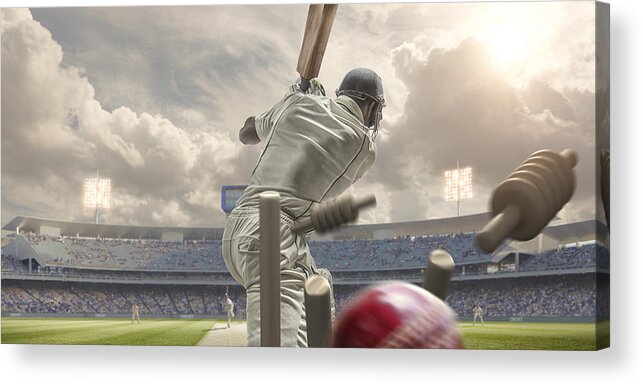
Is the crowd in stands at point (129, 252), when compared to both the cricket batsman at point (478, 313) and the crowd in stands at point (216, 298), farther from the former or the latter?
the cricket batsman at point (478, 313)

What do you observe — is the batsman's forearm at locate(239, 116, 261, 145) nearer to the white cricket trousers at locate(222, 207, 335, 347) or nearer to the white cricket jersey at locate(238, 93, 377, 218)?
the white cricket jersey at locate(238, 93, 377, 218)

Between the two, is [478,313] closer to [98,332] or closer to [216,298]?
[216,298]

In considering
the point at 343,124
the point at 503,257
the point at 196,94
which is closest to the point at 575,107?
the point at 503,257

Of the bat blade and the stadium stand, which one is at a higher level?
the bat blade

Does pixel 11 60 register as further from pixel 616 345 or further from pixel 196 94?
pixel 616 345

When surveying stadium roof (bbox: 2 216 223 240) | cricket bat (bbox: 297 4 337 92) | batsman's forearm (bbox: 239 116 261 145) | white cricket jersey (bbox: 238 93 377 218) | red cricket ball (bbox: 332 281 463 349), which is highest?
cricket bat (bbox: 297 4 337 92)

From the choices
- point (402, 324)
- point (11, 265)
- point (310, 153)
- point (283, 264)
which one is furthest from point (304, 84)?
point (402, 324)

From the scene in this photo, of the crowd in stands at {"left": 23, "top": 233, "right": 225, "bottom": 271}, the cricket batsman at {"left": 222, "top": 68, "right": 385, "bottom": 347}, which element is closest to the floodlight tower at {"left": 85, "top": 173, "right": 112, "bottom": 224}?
the crowd in stands at {"left": 23, "top": 233, "right": 225, "bottom": 271}
